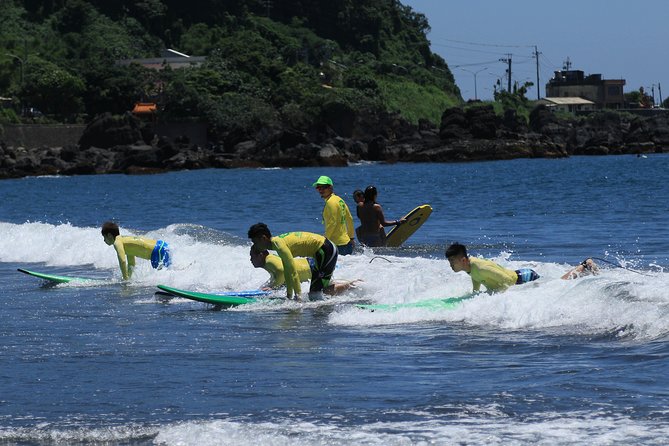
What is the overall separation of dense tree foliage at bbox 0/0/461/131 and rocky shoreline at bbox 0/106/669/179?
4.97 metres

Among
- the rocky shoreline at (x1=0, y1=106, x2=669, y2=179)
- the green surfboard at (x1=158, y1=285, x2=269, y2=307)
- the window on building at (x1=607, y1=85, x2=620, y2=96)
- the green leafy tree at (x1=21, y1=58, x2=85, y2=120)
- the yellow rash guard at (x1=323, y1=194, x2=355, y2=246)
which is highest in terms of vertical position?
the window on building at (x1=607, y1=85, x2=620, y2=96)

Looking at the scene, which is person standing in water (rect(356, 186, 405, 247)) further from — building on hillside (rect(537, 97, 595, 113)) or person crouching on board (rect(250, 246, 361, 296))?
building on hillside (rect(537, 97, 595, 113))

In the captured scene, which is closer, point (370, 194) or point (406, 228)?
point (370, 194)

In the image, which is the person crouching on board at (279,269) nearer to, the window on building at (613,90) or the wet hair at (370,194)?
the wet hair at (370,194)

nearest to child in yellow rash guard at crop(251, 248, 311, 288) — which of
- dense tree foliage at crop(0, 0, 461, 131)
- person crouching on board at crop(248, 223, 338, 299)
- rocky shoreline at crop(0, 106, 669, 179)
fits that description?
person crouching on board at crop(248, 223, 338, 299)

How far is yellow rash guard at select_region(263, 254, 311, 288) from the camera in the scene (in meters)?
15.1

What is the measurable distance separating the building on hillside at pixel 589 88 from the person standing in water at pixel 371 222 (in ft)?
555

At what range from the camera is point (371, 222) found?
2181 centimetres

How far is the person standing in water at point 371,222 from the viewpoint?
69.9 ft

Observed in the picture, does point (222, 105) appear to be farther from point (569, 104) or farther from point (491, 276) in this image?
point (491, 276)

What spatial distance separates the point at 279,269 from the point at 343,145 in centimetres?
9246

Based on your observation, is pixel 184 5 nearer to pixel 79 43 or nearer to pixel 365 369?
pixel 79 43

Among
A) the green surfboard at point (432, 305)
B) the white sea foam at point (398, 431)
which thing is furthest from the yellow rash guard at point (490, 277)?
the white sea foam at point (398, 431)

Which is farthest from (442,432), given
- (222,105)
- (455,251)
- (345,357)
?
(222,105)
